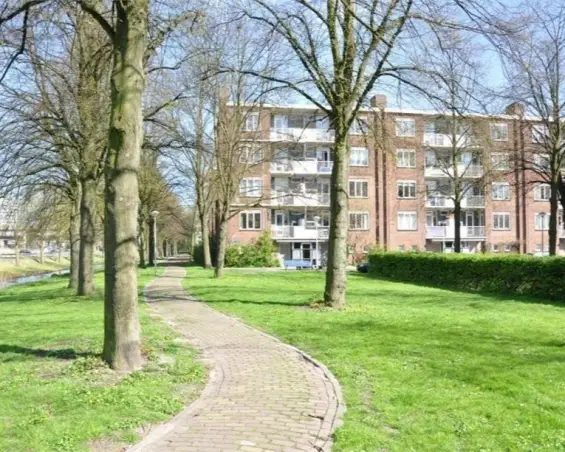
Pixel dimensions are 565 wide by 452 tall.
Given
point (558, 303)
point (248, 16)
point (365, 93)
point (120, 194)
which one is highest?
point (248, 16)

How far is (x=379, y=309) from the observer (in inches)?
599

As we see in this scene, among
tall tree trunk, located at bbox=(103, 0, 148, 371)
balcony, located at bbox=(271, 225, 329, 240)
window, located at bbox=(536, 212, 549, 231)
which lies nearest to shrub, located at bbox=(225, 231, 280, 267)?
balcony, located at bbox=(271, 225, 329, 240)

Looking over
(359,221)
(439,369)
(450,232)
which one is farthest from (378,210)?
(439,369)

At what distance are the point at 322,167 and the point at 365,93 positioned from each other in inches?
1654

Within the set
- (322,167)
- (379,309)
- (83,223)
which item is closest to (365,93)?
(379,309)

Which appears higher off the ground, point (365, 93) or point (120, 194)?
point (365, 93)

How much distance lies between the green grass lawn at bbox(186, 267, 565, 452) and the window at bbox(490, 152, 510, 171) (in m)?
14.6

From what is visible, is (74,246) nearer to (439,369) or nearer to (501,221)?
(439,369)

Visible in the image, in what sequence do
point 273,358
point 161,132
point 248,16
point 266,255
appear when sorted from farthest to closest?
point 266,255, point 161,132, point 248,16, point 273,358

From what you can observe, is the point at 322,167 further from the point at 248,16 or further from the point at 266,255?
the point at 248,16

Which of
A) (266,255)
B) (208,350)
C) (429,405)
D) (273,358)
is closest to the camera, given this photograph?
(429,405)

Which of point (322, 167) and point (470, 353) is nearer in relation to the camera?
point (470, 353)

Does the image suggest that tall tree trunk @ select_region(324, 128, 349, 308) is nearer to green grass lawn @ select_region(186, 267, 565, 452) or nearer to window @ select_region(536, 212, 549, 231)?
green grass lawn @ select_region(186, 267, 565, 452)

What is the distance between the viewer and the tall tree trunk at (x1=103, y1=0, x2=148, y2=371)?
8.28 metres
